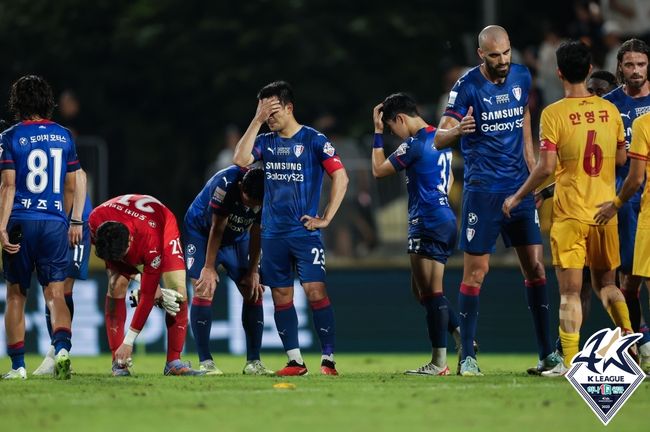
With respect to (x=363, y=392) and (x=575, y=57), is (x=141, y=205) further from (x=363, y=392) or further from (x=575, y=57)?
(x=575, y=57)

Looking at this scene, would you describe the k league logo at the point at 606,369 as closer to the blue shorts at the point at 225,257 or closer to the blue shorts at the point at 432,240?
the blue shorts at the point at 432,240

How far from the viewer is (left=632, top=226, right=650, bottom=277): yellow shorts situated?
11.6 meters

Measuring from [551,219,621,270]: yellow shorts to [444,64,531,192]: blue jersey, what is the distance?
95 centimetres

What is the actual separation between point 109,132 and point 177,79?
2171 mm

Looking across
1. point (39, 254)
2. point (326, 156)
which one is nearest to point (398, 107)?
point (326, 156)

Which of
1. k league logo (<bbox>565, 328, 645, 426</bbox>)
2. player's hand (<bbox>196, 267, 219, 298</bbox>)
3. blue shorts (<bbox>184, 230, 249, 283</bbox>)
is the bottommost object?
k league logo (<bbox>565, 328, 645, 426</bbox>)

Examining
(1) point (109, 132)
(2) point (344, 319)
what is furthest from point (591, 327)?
(1) point (109, 132)

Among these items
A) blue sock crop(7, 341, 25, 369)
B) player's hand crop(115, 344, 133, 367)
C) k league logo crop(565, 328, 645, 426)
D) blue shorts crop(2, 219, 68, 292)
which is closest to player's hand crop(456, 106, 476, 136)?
k league logo crop(565, 328, 645, 426)

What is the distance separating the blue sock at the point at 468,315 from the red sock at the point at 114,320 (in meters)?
3.39

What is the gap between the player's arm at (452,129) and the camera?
1230cm

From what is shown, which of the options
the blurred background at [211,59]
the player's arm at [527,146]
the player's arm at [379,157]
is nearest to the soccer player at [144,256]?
the player's arm at [379,157]

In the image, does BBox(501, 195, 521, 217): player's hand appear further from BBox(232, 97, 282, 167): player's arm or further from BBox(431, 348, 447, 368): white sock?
BBox(232, 97, 282, 167): player's arm

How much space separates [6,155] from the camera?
12758mm

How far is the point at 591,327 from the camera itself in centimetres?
1867
